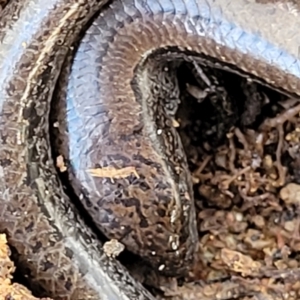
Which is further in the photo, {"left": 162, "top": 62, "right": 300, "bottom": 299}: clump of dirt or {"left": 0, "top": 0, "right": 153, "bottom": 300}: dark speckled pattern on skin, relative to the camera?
{"left": 162, "top": 62, "right": 300, "bottom": 299}: clump of dirt

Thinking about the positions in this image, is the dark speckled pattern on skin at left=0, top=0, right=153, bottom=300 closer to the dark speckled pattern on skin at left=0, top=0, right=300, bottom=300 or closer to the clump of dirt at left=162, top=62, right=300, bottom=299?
the dark speckled pattern on skin at left=0, top=0, right=300, bottom=300

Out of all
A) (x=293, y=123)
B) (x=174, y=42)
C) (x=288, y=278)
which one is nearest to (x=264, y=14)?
(x=174, y=42)

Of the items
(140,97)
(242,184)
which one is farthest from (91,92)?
(242,184)

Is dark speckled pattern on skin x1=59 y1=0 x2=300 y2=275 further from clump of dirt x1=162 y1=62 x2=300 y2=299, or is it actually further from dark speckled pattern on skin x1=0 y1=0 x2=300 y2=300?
clump of dirt x1=162 y1=62 x2=300 y2=299

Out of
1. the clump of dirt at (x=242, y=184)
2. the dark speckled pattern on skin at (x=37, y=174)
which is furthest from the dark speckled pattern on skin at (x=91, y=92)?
the clump of dirt at (x=242, y=184)

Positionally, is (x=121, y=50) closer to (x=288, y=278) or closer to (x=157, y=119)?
(x=157, y=119)

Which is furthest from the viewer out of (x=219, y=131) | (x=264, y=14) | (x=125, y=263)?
(x=219, y=131)

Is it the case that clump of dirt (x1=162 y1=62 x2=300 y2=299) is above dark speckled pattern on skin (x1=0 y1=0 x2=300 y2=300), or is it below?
below

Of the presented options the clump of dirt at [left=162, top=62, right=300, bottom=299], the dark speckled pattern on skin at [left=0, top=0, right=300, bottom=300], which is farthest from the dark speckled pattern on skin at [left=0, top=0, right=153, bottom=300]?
the clump of dirt at [left=162, top=62, right=300, bottom=299]
